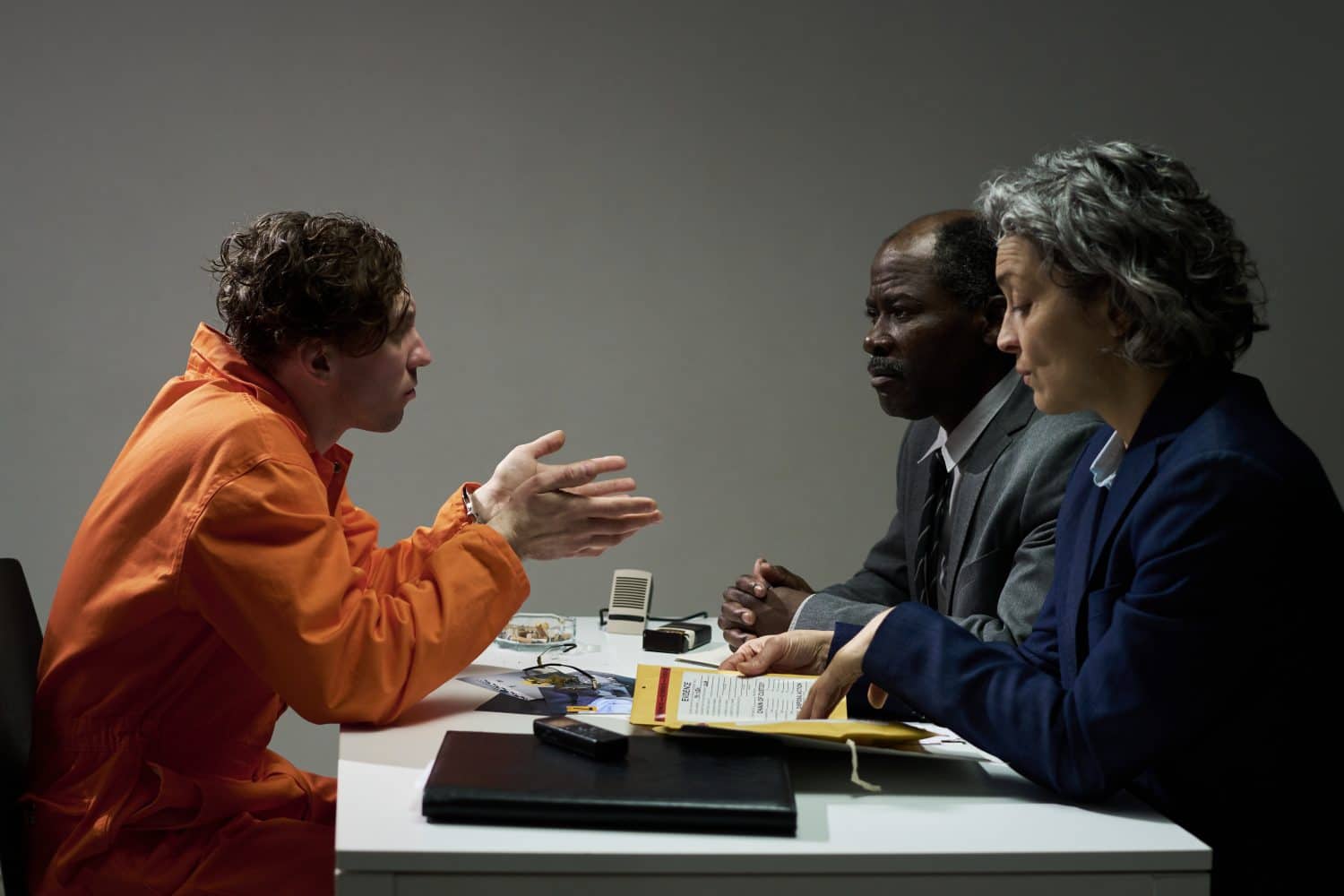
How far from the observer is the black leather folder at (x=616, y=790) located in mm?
1204

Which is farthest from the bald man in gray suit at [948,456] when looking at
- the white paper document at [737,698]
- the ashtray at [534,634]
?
the white paper document at [737,698]

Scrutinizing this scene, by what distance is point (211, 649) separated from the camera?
159 cm

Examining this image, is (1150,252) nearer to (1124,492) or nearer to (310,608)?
(1124,492)

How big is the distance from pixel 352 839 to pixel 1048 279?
1.01 m

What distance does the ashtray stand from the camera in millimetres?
2143

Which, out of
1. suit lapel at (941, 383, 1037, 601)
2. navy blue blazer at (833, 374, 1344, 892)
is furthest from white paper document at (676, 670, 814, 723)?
suit lapel at (941, 383, 1037, 601)

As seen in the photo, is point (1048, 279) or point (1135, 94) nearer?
point (1048, 279)

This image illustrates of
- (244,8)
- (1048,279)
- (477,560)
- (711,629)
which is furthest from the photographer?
(244,8)

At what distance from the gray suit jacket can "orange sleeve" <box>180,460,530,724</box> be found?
772 millimetres

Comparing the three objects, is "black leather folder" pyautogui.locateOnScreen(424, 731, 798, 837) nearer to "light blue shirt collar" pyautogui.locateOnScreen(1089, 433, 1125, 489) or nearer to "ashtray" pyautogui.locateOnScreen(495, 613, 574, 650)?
"light blue shirt collar" pyautogui.locateOnScreen(1089, 433, 1125, 489)

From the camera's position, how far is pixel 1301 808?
132 centimetres

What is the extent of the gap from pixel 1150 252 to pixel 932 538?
1041 mm

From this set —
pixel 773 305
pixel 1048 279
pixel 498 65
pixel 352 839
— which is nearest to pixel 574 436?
pixel 773 305

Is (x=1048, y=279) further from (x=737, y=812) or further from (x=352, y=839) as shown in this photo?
(x=352, y=839)
